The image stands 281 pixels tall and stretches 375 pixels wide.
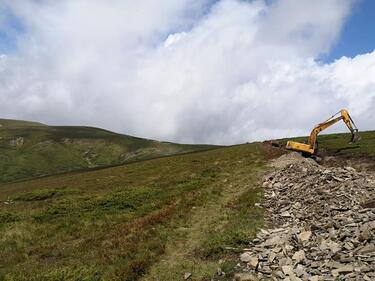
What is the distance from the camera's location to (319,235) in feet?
66.5

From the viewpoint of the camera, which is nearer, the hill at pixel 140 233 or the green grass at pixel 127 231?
the hill at pixel 140 233

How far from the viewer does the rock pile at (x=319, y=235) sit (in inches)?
651

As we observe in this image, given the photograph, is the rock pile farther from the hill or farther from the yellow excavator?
the yellow excavator

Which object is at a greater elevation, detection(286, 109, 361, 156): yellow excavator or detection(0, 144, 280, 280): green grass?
detection(286, 109, 361, 156): yellow excavator

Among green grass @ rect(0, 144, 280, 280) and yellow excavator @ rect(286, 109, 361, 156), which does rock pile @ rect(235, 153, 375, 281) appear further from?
yellow excavator @ rect(286, 109, 361, 156)

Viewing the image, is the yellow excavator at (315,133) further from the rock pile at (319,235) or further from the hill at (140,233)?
the rock pile at (319,235)

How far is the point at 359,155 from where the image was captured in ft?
157

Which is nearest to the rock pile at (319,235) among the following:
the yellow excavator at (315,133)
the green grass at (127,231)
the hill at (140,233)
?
the hill at (140,233)

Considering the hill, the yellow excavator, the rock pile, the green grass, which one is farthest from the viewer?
the yellow excavator

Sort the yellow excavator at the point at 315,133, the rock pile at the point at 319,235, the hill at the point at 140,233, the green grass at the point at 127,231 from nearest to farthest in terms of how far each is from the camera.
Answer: the rock pile at the point at 319,235, the hill at the point at 140,233, the green grass at the point at 127,231, the yellow excavator at the point at 315,133

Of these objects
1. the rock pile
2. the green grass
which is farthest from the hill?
the rock pile

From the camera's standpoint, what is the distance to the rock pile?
54.3 ft

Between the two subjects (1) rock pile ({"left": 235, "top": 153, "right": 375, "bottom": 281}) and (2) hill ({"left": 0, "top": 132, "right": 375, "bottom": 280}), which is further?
(2) hill ({"left": 0, "top": 132, "right": 375, "bottom": 280})

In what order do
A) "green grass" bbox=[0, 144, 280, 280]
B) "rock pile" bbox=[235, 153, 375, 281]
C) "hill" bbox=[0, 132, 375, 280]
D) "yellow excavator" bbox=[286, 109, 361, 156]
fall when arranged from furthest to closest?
"yellow excavator" bbox=[286, 109, 361, 156]
"green grass" bbox=[0, 144, 280, 280]
"hill" bbox=[0, 132, 375, 280]
"rock pile" bbox=[235, 153, 375, 281]
